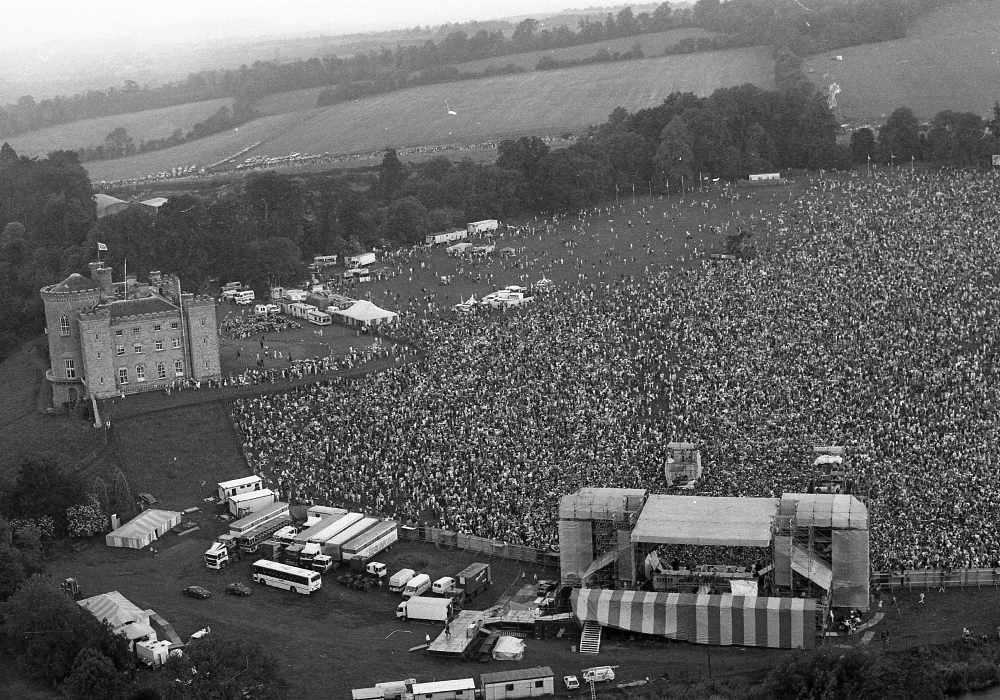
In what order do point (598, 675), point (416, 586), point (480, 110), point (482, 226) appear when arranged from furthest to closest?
point (480, 110)
point (482, 226)
point (416, 586)
point (598, 675)

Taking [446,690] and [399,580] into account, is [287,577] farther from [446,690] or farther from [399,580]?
[446,690]

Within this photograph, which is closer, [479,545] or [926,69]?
[479,545]

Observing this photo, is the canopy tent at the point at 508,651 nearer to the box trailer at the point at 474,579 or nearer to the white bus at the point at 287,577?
the box trailer at the point at 474,579

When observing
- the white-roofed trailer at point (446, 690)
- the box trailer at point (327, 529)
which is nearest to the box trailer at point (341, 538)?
the box trailer at point (327, 529)

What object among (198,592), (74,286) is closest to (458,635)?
(198,592)

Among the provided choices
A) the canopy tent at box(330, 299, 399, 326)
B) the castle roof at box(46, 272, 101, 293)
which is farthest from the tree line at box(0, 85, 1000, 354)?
the castle roof at box(46, 272, 101, 293)

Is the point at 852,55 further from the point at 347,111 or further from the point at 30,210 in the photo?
the point at 30,210

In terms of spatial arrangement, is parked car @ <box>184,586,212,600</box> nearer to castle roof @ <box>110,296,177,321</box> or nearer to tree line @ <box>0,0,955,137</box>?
castle roof @ <box>110,296,177,321</box>
